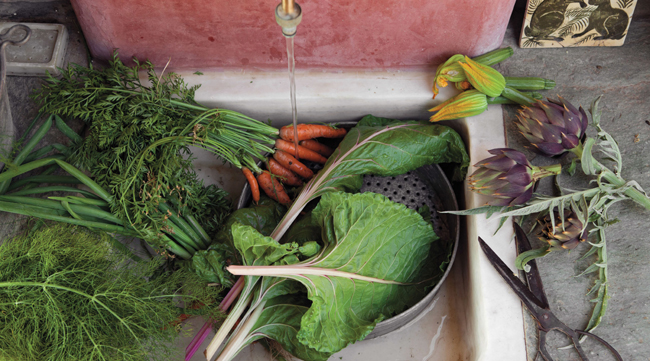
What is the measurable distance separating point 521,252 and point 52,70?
56.1 inches

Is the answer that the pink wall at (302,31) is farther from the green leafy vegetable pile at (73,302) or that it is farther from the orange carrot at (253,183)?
the green leafy vegetable pile at (73,302)

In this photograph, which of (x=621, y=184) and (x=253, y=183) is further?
(x=253, y=183)

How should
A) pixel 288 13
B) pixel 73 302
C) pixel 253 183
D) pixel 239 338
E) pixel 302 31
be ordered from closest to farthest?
pixel 288 13, pixel 73 302, pixel 239 338, pixel 302 31, pixel 253 183

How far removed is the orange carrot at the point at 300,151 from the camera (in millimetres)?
1519

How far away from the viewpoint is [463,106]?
4.47 feet

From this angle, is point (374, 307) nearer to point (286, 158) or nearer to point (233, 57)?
point (286, 158)

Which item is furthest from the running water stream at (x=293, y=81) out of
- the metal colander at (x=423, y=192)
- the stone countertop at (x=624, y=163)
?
the stone countertop at (x=624, y=163)

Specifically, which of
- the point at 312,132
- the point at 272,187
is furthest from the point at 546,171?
the point at 272,187

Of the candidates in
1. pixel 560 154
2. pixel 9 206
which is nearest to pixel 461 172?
pixel 560 154

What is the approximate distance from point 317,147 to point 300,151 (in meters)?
0.09

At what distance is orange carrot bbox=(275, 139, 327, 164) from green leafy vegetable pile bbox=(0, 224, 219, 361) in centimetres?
52

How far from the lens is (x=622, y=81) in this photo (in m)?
1.38

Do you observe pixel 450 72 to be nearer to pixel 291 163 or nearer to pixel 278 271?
pixel 291 163

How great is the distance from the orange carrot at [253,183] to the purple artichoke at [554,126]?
80cm
